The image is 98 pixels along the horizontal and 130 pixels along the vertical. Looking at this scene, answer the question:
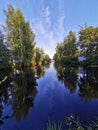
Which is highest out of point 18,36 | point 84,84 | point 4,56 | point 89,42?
point 18,36

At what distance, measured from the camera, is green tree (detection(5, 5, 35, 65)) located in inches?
1820

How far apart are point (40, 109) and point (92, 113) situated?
298 centimetres

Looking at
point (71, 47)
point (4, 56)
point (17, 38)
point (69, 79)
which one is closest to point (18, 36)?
point (17, 38)

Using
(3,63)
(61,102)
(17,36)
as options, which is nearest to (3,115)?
(61,102)

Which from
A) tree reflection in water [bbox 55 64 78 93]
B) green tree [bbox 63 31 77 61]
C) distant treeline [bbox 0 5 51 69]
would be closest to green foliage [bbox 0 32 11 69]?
distant treeline [bbox 0 5 51 69]

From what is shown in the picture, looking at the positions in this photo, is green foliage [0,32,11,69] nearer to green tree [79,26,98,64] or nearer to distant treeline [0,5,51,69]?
distant treeline [0,5,51,69]

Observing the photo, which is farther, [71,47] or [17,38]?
[71,47]

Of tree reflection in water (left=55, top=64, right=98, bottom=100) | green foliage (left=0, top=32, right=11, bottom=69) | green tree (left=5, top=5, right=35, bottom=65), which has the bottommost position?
tree reflection in water (left=55, top=64, right=98, bottom=100)

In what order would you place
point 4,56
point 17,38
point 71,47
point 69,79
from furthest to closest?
point 71,47 < point 17,38 < point 4,56 < point 69,79

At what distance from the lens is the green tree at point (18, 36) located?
46219 mm

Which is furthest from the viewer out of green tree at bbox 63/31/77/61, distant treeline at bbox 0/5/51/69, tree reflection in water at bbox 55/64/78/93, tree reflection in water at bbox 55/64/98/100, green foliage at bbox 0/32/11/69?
green tree at bbox 63/31/77/61

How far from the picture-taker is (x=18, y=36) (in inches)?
1881

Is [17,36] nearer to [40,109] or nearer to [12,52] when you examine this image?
[12,52]

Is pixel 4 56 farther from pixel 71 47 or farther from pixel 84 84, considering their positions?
pixel 71 47
